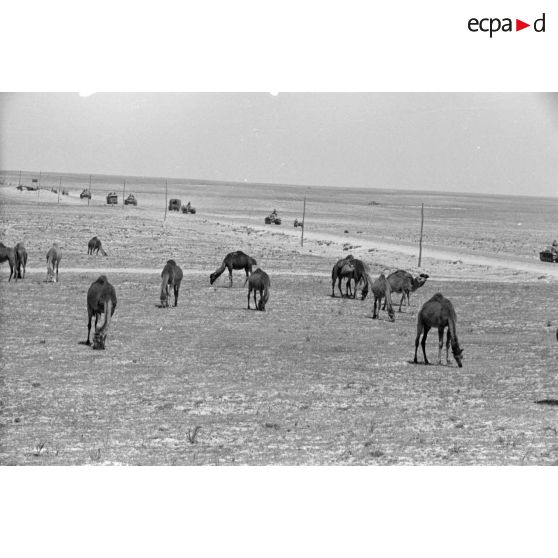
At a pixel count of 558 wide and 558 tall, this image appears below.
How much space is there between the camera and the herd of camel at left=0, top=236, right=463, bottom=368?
62.9ft

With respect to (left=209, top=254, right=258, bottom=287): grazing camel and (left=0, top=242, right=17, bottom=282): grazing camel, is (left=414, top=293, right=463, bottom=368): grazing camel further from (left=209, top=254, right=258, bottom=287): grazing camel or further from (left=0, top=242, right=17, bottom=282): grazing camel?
(left=0, top=242, right=17, bottom=282): grazing camel

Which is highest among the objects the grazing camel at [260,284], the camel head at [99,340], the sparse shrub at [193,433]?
the grazing camel at [260,284]

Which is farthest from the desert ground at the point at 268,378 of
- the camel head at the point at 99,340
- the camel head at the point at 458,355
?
the camel head at the point at 458,355

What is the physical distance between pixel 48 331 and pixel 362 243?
135ft

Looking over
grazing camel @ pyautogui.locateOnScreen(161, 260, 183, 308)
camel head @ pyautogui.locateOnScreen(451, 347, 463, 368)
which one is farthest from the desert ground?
grazing camel @ pyautogui.locateOnScreen(161, 260, 183, 308)

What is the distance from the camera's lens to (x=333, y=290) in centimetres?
3225

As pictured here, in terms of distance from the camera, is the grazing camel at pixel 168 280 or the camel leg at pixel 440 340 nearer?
the camel leg at pixel 440 340

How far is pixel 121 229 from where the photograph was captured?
59094 mm

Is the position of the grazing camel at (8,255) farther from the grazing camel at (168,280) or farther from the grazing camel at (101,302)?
the grazing camel at (101,302)

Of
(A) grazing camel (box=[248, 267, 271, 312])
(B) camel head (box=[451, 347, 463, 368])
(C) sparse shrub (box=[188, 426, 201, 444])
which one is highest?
(A) grazing camel (box=[248, 267, 271, 312])

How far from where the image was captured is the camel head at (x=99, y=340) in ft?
66.0

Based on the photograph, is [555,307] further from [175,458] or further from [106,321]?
[175,458]

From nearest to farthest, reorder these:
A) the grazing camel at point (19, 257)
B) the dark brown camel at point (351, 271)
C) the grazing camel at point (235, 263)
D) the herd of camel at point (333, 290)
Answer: the herd of camel at point (333, 290)
the dark brown camel at point (351, 271)
the grazing camel at point (19, 257)
the grazing camel at point (235, 263)

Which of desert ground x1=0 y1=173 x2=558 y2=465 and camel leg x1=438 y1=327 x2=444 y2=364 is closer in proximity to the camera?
desert ground x1=0 y1=173 x2=558 y2=465
